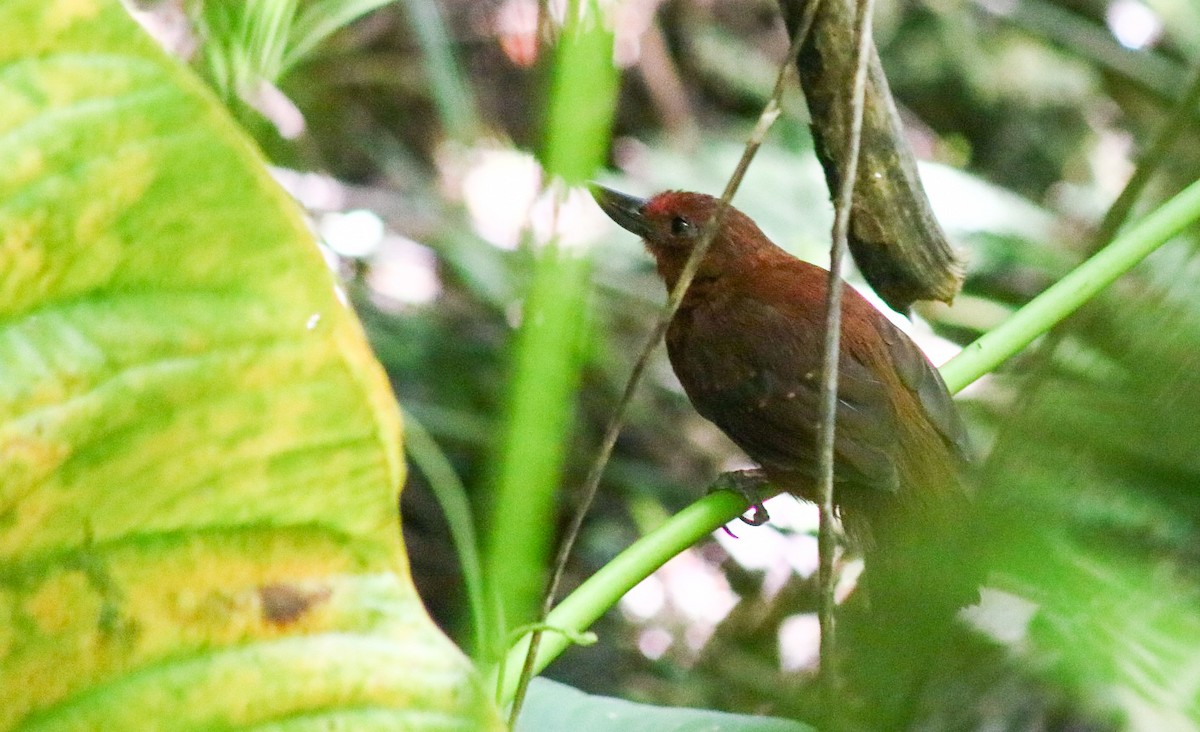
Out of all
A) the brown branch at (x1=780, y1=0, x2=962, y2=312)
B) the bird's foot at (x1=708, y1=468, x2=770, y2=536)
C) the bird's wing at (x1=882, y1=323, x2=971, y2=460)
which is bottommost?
the bird's foot at (x1=708, y1=468, x2=770, y2=536)

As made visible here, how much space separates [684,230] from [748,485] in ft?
2.15

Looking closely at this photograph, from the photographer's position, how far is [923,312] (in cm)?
241

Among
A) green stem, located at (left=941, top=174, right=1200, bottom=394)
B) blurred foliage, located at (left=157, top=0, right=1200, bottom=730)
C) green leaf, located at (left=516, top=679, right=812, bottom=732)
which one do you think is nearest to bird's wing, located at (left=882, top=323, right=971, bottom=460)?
blurred foliage, located at (left=157, top=0, right=1200, bottom=730)

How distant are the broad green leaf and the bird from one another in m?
1.16

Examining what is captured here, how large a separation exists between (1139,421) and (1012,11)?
346 cm

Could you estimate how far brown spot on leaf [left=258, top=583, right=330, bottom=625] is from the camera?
2.06 feet

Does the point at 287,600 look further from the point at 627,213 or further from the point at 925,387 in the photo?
the point at 627,213

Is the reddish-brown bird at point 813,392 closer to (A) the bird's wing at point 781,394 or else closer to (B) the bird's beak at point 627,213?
(A) the bird's wing at point 781,394

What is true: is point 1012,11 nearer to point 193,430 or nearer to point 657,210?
A: point 657,210

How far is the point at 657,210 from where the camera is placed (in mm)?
2211

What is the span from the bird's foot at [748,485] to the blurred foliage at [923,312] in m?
0.21

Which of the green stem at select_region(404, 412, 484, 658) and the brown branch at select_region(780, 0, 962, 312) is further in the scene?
the brown branch at select_region(780, 0, 962, 312)

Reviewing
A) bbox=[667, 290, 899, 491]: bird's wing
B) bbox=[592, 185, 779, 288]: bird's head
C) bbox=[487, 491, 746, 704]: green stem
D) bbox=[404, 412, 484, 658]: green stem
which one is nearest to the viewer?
bbox=[404, 412, 484, 658]: green stem

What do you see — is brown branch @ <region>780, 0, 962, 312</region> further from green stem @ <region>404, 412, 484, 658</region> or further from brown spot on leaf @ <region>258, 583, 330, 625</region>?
brown spot on leaf @ <region>258, 583, 330, 625</region>
